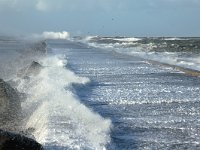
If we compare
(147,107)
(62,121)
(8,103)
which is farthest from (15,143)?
(147,107)

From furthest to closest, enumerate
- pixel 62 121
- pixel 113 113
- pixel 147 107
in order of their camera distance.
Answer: pixel 147 107 → pixel 113 113 → pixel 62 121

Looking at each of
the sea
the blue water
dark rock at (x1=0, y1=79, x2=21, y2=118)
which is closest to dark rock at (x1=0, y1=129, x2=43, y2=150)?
the sea

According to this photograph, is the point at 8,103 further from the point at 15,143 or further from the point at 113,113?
the point at 15,143

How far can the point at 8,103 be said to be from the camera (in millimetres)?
14172

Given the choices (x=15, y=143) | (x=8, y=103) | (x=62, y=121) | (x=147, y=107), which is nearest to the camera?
(x=15, y=143)

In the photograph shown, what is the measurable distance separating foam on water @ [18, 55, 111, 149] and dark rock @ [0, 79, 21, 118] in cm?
50

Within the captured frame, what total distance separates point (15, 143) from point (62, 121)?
387 cm

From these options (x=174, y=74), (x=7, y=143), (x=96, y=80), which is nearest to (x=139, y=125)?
(x=7, y=143)

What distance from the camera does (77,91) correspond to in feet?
66.6

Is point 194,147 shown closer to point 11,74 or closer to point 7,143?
point 7,143

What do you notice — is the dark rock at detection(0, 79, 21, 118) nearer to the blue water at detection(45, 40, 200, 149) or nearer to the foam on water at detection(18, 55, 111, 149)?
the foam on water at detection(18, 55, 111, 149)

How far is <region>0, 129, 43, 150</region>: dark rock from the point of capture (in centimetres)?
875

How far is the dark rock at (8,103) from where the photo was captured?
13.7 metres

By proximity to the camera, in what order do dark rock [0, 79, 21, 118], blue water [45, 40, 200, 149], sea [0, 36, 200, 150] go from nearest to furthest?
sea [0, 36, 200, 150] → blue water [45, 40, 200, 149] → dark rock [0, 79, 21, 118]
